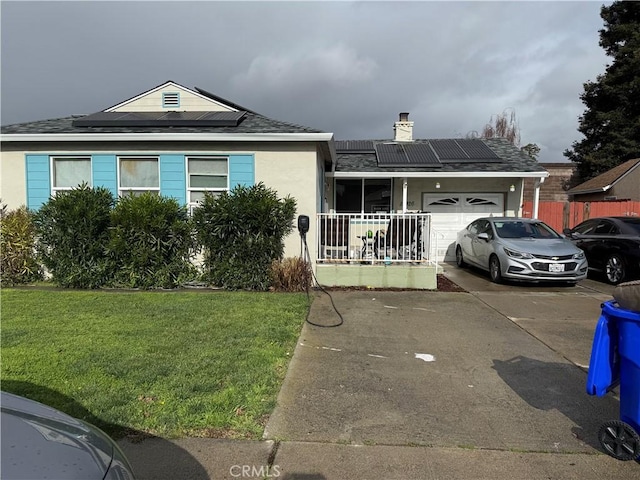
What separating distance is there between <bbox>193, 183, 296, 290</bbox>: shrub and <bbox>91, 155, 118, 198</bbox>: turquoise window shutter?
7.38ft

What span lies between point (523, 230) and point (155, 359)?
904 centimetres

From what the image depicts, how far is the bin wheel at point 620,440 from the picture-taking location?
2.79 metres

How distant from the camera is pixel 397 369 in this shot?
4.54m

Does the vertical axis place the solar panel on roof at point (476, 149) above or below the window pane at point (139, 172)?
above

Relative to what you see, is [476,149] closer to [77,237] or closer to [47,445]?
[77,237]

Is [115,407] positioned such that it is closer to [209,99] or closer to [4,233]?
[4,233]

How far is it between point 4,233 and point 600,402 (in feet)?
34.4

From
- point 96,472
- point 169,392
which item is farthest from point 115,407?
point 96,472

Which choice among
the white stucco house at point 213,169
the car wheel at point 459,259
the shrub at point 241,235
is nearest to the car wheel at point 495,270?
the white stucco house at point 213,169

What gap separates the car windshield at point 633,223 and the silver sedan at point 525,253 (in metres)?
1.61

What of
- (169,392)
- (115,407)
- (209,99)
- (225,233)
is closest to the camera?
(115,407)

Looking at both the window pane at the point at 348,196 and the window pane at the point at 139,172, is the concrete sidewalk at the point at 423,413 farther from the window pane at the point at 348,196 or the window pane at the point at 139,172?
the window pane at the point at 348,196

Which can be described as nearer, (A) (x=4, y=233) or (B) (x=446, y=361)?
(B) (x=446, y=361)

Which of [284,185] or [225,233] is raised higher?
[284,185]
